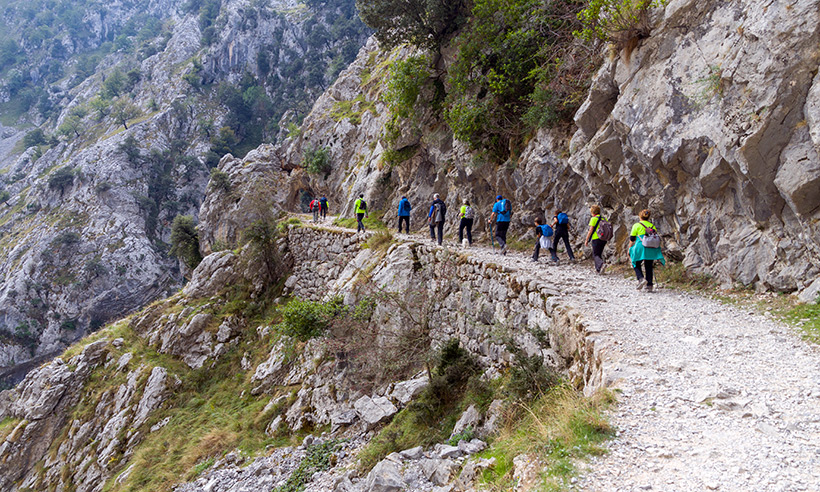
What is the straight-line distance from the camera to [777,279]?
595cm

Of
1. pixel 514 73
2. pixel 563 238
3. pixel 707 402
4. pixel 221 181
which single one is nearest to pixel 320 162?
pixel 221 181

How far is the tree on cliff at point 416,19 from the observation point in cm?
1570

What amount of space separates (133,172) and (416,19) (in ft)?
228

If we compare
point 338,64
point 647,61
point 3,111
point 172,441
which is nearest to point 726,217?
point 647,61

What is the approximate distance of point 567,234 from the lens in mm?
10078

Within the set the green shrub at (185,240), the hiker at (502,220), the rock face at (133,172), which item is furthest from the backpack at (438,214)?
the green shrub at (185,240)

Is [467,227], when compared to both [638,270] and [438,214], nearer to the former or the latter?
[438,214]

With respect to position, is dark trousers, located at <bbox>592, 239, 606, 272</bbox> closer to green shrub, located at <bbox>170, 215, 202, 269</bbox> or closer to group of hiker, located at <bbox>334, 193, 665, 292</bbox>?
group of hiker, located at <bbox>334, 193, 665, 292</bbox>

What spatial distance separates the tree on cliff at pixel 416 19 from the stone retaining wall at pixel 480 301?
→ 9.14 meters

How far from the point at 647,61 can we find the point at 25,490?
25.8 metres

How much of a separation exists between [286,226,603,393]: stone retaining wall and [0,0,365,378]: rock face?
20.5 meters

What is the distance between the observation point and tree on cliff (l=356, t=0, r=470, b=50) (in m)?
15.7

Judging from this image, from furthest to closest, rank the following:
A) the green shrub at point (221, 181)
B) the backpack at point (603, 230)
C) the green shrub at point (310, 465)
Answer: the green shrub at point (221, 181), the backpack at point (603, 230), the green shrub at point (310, 465)

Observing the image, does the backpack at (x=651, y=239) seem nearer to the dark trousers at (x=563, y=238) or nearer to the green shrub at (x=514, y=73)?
the dark trousers at (x=563, y=238)
